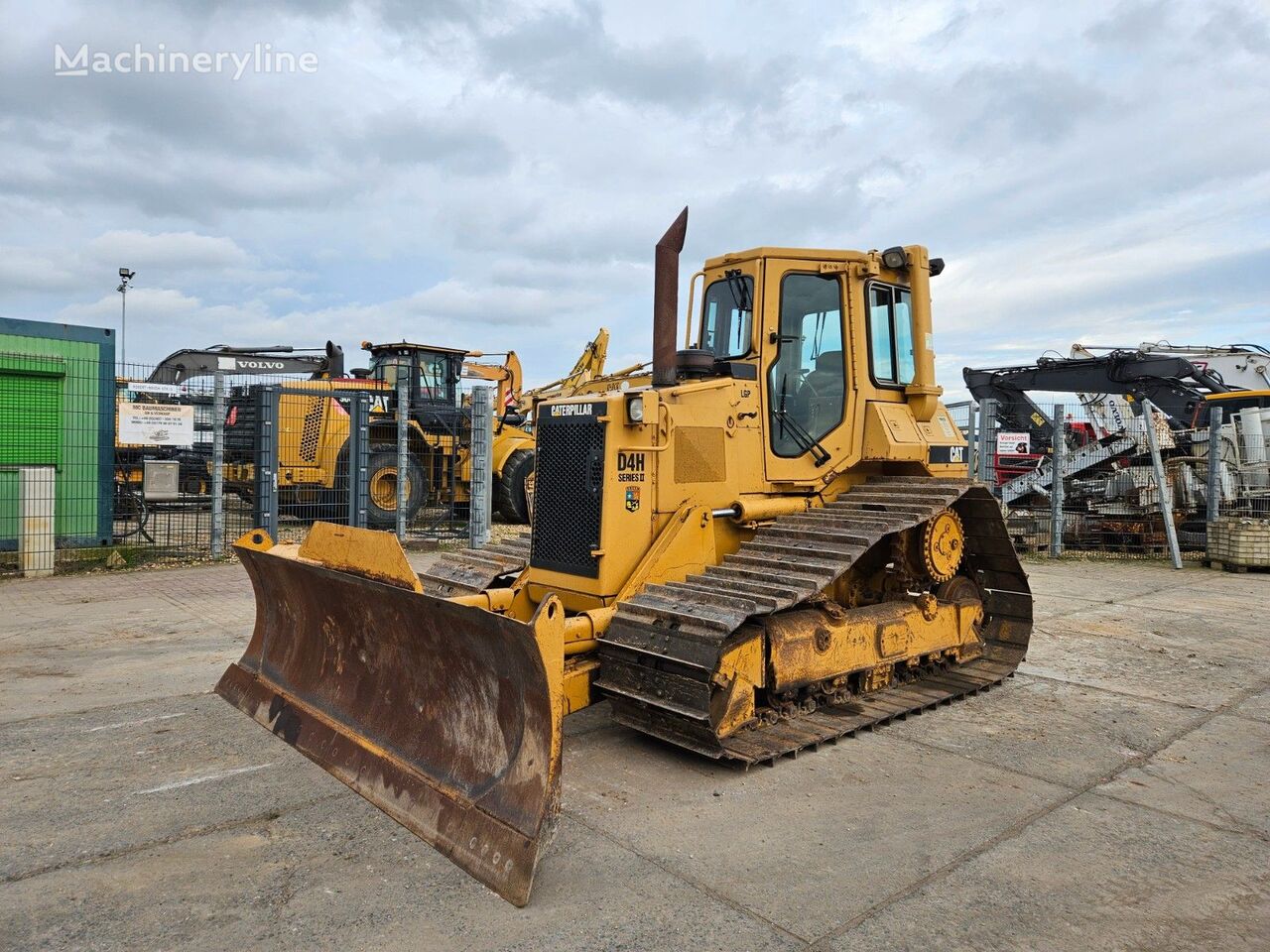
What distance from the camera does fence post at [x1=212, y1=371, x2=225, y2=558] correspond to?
1083cm

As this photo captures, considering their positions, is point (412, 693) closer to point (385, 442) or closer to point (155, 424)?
point (155, 424)

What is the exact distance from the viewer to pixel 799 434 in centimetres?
591

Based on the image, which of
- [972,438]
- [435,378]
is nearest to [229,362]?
[435,378]

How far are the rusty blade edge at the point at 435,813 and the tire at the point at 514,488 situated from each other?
10.1 m

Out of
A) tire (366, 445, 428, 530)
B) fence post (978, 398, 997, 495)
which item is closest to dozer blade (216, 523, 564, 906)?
tire (366, 445, 428, 530)

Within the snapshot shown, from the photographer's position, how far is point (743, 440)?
223 inches

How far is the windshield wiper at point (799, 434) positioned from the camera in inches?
229

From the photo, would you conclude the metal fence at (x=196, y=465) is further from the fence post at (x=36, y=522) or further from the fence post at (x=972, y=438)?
the fence post at (x=972, y=438)

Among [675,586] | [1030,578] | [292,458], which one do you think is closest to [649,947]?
[675,586]

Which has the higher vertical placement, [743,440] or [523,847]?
[743,440]

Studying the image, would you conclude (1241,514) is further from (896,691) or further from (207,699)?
(207,699)

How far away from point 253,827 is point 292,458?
10495 millimetres

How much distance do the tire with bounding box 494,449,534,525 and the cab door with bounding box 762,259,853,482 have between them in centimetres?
940

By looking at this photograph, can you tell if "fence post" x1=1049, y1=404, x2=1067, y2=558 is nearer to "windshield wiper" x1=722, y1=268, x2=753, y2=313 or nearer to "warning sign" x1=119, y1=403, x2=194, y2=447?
"windshield wiper" x1=722, y1=268, x2=753, y2=313
